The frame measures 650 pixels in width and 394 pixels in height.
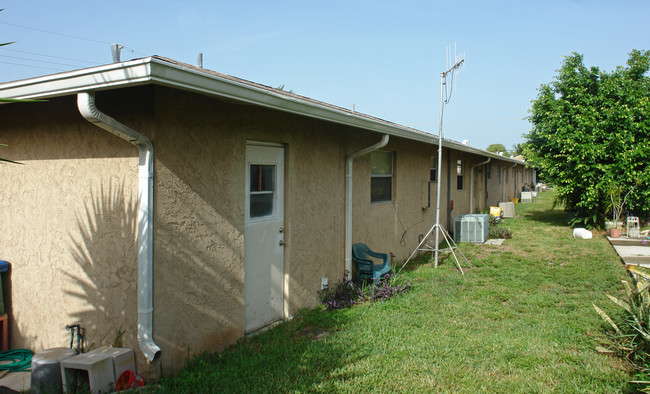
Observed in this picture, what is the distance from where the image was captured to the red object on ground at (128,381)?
350cm

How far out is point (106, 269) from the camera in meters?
3.97

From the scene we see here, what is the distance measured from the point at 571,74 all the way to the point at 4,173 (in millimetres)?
14399

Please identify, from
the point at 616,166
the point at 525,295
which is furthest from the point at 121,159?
the point at 616,166

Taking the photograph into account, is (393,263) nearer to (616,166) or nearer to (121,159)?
(121,159)

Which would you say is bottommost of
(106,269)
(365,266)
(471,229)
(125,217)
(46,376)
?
(46,376)

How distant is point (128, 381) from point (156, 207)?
4.60ft

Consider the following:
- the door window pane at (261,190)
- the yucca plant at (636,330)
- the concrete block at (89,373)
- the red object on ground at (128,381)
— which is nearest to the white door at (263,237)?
the door window pane at (261,190)

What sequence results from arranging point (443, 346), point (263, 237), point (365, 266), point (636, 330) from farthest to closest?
point (365, 266) < point (263, 237) < point (443, 346) < point (636, 330)

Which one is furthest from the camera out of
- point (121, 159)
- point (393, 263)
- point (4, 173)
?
point (393, 263)

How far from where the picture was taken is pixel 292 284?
18.4 ft

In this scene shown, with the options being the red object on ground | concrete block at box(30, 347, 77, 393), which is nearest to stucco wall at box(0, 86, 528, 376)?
the red object on ground

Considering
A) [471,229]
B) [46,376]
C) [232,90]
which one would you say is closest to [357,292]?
[232,90]

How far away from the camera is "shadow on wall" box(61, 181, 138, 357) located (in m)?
3.83

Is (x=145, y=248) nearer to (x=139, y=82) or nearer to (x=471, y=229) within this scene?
(x=139, y=82)
